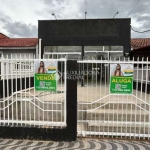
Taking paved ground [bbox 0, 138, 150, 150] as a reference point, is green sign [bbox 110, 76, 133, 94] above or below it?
above

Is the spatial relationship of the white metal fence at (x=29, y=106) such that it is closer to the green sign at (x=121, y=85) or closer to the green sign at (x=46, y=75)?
the green sign at (x=46, y=75)

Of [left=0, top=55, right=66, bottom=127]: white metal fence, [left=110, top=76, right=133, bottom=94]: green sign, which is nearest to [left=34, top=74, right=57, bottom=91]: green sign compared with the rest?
[left=0, top=55, right=66, bottom=127]: white metal fence

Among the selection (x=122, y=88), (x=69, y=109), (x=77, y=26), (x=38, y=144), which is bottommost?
(x=38, y=144)

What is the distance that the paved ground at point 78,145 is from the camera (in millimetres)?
3854

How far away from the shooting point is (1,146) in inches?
154

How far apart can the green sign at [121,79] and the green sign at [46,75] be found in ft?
4.39

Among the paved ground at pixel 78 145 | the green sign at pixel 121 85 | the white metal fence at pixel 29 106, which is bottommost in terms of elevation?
the paved ground at pixel 78 145

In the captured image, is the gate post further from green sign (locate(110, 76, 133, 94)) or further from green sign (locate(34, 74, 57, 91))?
green sign (locate(110, 76, 133, 94))

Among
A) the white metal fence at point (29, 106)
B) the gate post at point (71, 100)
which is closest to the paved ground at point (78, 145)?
the gate post at point (71, 100)

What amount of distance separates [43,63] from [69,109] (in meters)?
1.23

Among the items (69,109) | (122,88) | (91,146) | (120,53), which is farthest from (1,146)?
(120,53)

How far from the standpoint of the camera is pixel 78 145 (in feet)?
13.1

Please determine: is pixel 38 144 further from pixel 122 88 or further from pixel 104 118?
pixel 122 88

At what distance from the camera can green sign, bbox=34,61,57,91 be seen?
4281 millimetres
